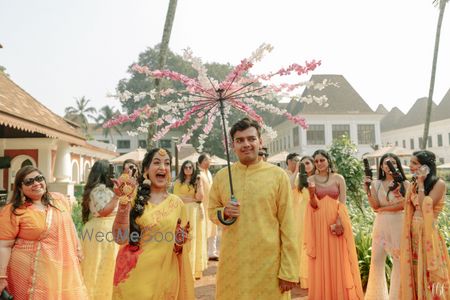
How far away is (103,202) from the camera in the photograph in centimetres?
445

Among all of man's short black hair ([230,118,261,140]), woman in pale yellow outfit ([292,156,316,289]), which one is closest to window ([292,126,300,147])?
woman in pale yellow outfit ([292,156,316,289])

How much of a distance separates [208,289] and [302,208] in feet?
6.84

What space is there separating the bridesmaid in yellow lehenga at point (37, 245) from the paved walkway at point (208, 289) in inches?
90.9

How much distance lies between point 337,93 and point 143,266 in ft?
126

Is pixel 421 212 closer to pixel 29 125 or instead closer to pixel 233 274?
pixel 233 274

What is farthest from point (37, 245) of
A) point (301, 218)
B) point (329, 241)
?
point (301, 218)

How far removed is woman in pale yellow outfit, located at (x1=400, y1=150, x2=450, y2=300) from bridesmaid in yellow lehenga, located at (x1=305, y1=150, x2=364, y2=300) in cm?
84

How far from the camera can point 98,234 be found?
176 inches

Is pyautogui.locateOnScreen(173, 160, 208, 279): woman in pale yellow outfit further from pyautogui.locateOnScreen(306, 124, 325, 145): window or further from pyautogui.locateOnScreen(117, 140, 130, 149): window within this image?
pyautogui.locateOnScreen(117, 140, 130, 149): window

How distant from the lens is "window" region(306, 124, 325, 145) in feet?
124

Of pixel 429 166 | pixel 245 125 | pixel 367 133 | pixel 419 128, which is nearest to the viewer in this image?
pixel 245 125

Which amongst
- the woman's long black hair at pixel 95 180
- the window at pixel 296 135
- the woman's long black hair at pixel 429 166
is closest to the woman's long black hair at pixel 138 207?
the woman's long black hair at pixel 95 180

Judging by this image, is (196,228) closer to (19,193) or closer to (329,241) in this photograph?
(329,241)

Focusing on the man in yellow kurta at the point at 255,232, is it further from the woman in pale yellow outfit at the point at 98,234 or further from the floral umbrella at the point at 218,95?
the woman in pale yellow outfit at the point at 98,234
